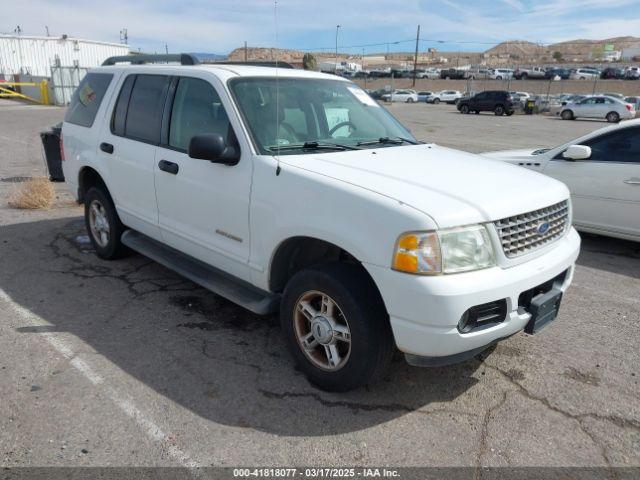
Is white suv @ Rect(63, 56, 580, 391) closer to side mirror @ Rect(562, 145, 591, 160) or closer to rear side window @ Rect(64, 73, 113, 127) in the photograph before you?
rear side window @ Rect(64, 73, 113, 127)

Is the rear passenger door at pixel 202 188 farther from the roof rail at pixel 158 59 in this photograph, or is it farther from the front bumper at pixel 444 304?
the front bumper at pixel 444 304

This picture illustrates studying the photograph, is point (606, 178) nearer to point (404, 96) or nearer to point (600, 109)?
point (600, 109)

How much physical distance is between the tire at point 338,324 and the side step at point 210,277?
0.24 m

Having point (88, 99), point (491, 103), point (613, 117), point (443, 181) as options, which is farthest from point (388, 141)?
point (491, 103)

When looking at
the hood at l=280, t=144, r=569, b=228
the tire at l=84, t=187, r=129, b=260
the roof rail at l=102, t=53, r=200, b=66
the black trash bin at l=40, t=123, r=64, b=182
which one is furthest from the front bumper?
the black trash bin at l=40, t=123, r=64, b=182

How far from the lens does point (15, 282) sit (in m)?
4.99

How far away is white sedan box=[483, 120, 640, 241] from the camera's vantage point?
231 inches

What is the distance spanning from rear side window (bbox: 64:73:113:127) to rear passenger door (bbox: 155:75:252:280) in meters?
1.37

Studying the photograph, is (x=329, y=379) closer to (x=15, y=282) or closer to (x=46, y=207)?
(x=15, y=282)

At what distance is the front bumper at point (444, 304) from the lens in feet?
8.70

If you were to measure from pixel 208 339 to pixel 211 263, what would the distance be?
1.87 ft

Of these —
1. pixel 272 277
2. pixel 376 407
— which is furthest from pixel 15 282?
pixel 376 407

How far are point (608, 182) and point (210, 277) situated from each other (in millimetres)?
4648

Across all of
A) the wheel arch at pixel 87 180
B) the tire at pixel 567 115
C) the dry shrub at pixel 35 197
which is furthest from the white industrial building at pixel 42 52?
the wheel arch at pixel 87 180
